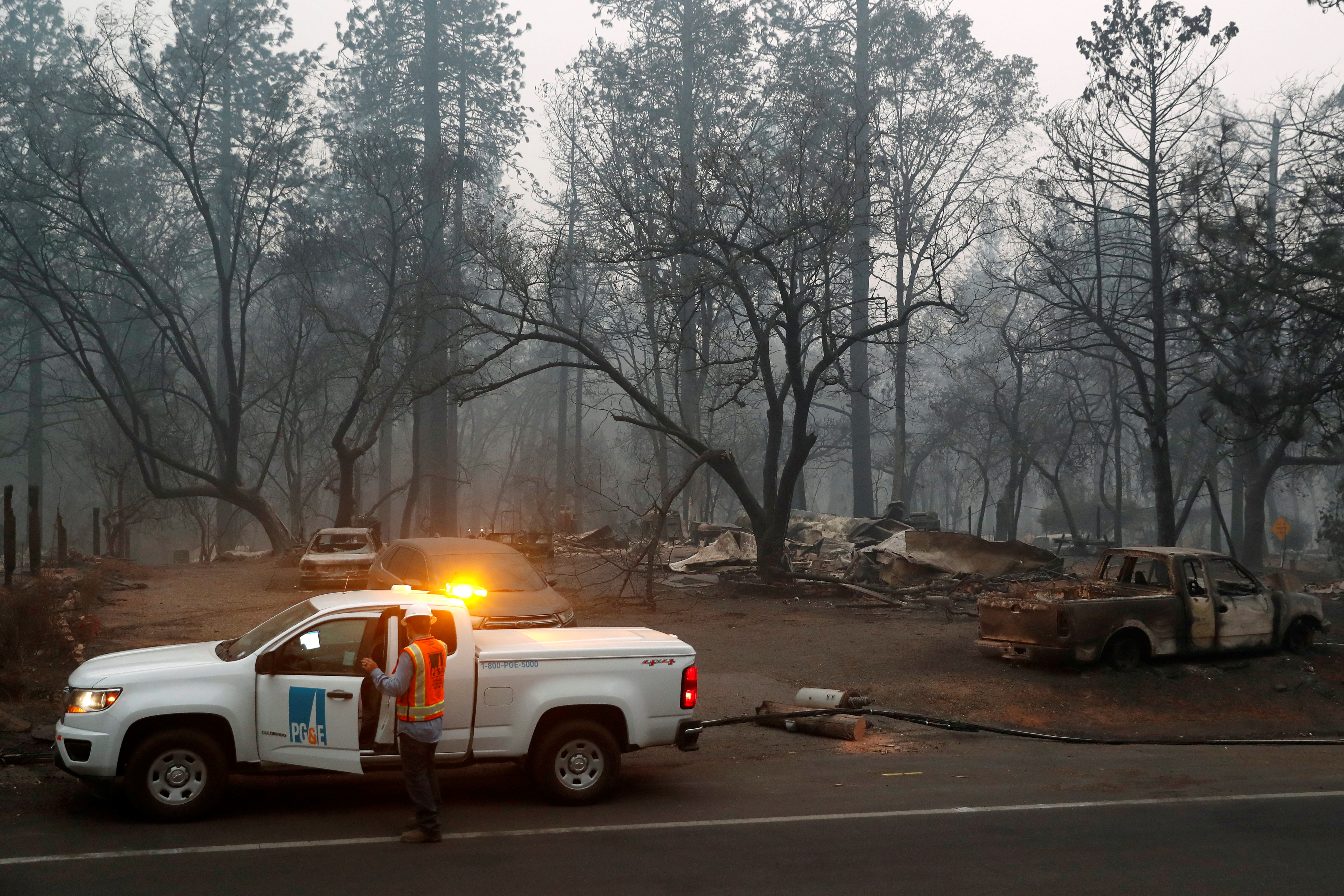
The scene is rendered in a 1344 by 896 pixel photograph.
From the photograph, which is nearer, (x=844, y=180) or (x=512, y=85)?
(x=844, y=180)

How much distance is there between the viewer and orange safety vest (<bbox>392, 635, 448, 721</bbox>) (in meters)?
6.42

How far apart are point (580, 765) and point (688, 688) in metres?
0.97

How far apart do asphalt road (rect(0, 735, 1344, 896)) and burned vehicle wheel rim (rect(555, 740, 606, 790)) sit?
189 mm

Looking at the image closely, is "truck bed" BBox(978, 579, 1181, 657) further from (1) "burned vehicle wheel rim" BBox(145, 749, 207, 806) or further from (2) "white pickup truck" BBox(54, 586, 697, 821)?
(1) "burned vehicle wheel rim" BBox(145, 749, 207, 806)

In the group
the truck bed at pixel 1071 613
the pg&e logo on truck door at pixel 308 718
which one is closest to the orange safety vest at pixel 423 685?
the pg&e logo on truck door at pixel 308 718

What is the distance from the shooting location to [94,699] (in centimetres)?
670

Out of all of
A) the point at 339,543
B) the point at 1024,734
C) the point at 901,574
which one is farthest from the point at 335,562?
the point at 1024,734

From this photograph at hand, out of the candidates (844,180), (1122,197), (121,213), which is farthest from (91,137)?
(1122,197)

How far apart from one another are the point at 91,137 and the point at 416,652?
1411 inches

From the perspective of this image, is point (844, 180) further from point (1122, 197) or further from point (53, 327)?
point (53, 327)

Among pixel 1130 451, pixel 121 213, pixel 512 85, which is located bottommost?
pixel 1130 451

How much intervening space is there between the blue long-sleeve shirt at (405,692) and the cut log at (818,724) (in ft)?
16.7

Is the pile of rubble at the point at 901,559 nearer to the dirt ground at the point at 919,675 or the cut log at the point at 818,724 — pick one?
the dirt ground at the point at 919,675

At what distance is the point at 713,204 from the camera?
23.1 m
